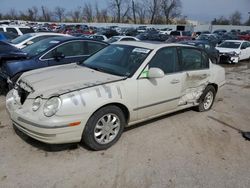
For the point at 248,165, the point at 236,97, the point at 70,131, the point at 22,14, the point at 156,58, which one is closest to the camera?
the point at 70,131

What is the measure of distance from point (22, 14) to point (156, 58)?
81749mm

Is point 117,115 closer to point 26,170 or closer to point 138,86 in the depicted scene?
point 138,86

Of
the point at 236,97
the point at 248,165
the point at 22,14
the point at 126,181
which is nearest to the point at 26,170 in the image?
the point at 126,181

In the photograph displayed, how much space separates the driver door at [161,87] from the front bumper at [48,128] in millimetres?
1145

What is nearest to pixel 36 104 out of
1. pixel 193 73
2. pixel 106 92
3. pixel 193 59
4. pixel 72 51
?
pixel 106 92

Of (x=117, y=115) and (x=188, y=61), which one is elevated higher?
(x=188, y=61)

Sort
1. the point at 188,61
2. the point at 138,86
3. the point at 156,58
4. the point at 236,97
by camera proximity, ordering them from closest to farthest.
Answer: the point at 138,86 < the point at 156,58 < the point at 188,61 < the point at 236,97

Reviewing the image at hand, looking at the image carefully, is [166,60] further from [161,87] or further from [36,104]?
[36,104]

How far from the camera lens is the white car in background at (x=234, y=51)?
47.4ft

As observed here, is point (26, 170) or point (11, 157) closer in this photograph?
point (26, 170)

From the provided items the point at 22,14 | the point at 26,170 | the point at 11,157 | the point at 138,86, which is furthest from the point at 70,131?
the point at 22,14

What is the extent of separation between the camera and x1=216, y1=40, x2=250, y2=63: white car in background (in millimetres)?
14453

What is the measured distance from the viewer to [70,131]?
10.9 ft

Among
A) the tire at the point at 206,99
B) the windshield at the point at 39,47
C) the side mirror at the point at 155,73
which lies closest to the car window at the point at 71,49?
the windshield at the point at 39,47
